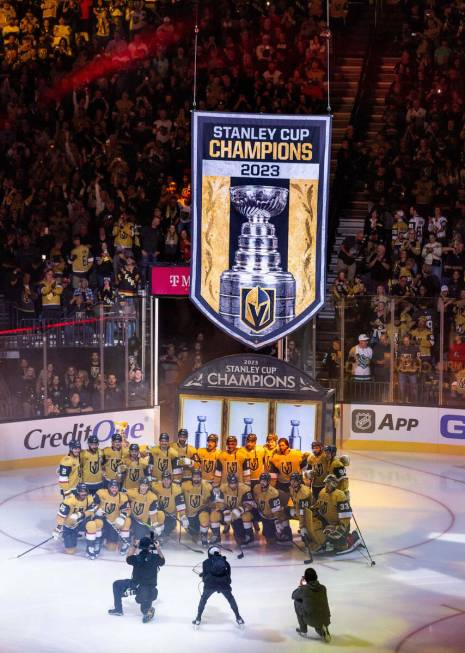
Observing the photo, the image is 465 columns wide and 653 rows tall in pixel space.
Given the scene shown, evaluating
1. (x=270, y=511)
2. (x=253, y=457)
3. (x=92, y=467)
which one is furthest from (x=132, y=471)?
(x=270, y=511)

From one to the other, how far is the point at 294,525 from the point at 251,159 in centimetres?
513

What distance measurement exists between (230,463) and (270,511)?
39.9 inches

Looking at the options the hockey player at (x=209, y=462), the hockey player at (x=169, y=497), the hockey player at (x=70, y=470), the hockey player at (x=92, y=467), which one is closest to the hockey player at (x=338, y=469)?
the hockey player at (x=209, y=462)

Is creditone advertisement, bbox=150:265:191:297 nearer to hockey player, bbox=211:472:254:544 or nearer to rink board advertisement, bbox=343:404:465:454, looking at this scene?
rink board advertisement, bbox=343:404:465:454

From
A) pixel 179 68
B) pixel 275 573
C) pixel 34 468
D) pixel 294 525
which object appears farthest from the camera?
pixel 179 68

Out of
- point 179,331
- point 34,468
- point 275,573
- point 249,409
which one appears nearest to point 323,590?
point 275,573

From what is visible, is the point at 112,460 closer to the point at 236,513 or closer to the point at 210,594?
the point at 236,513

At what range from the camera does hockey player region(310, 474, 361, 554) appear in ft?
52.5

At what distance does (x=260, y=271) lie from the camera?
717 inches

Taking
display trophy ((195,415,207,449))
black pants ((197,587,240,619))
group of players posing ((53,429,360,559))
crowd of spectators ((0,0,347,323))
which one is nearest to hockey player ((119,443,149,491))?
group of players posing ((53,429,360,559))

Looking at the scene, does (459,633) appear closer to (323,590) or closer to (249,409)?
(323,590)

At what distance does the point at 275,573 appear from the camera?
15.5 m

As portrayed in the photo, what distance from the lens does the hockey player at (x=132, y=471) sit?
16.7 m

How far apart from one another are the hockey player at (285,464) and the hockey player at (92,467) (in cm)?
229
